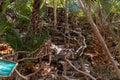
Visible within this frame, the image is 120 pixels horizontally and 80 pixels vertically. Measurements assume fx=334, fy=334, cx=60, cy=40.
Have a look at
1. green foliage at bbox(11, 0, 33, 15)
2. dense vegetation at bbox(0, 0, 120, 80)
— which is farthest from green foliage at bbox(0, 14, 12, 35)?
green foliage at bbox(11, 0, 33, 15)

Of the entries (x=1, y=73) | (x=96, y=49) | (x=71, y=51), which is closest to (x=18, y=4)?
(x=71, y=51)

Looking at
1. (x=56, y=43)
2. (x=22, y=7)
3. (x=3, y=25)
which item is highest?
(x=22, y=7)

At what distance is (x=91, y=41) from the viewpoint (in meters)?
7.21

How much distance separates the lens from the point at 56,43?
7230mm

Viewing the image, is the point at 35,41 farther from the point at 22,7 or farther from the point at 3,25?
the point at 22,7

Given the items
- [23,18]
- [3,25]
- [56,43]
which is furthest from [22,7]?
[56,43]

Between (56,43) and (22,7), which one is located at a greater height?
(22,7)

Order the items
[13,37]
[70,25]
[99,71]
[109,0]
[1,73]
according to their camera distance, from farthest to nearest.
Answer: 1. [70,25]
2. [99,71]
3. [13,37]
4. [109,0]
5. [1,73]

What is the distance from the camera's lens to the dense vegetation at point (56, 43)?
538cm

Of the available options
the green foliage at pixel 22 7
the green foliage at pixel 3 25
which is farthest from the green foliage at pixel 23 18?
the green foliage at pixel 3 25

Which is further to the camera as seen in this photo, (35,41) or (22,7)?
(22,7)

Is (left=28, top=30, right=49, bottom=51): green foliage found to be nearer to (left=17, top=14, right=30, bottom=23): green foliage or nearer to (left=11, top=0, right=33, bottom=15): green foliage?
(left=17, top=14, right=30, bottom=23): green foliage

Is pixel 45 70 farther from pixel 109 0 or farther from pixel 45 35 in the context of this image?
pixel 109 0

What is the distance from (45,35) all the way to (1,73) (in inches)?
135
